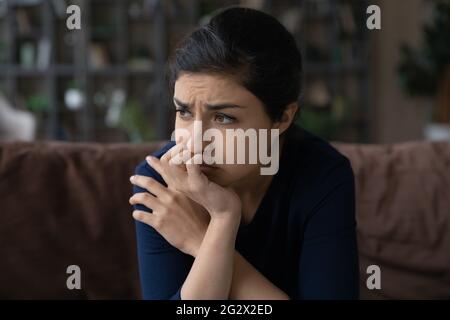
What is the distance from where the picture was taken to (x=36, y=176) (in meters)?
1.32

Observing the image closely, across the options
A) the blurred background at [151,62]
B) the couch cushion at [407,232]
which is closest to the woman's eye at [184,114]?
the couch cushion at [407,232]

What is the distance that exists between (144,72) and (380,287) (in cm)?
395

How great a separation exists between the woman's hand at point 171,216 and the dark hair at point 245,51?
0.17 metres

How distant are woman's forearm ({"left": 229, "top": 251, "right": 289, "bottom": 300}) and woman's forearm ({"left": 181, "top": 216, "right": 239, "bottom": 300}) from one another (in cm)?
3

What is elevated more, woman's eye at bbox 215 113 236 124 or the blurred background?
the blurred background

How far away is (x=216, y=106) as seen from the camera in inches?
32.1

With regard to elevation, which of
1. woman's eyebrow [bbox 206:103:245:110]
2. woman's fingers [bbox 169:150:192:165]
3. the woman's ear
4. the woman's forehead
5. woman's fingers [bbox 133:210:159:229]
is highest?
the woman's forehead

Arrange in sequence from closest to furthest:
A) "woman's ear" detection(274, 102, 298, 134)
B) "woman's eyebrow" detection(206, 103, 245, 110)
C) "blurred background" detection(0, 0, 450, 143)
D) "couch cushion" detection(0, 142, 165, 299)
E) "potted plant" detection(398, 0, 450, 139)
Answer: "woman's eyebrow" detection(206, 103, 245, 110)
"woman's ear" detection(274, 102, 298, 134)
"couch cushion" detection(0, 142, 165, 299)
"potted plant" detection(398, 0, 450, 139)
"blurred background" detection(0, 0, 450, 143)

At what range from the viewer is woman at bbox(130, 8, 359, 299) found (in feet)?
2.77

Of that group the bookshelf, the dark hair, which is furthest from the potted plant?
the dark hair

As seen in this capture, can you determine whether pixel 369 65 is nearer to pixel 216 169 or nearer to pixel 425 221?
pixel 425 221

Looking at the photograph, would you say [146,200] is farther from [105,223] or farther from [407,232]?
[407,232]

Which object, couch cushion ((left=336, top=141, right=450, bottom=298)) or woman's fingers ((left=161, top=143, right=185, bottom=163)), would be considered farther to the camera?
couch cushion ((left=336, top=141, right=450, bottom=298))

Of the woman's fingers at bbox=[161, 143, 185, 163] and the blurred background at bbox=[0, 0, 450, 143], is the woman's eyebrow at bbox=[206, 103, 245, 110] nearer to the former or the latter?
the woman's fingers at bbox=[161, 143, 185, 163]
